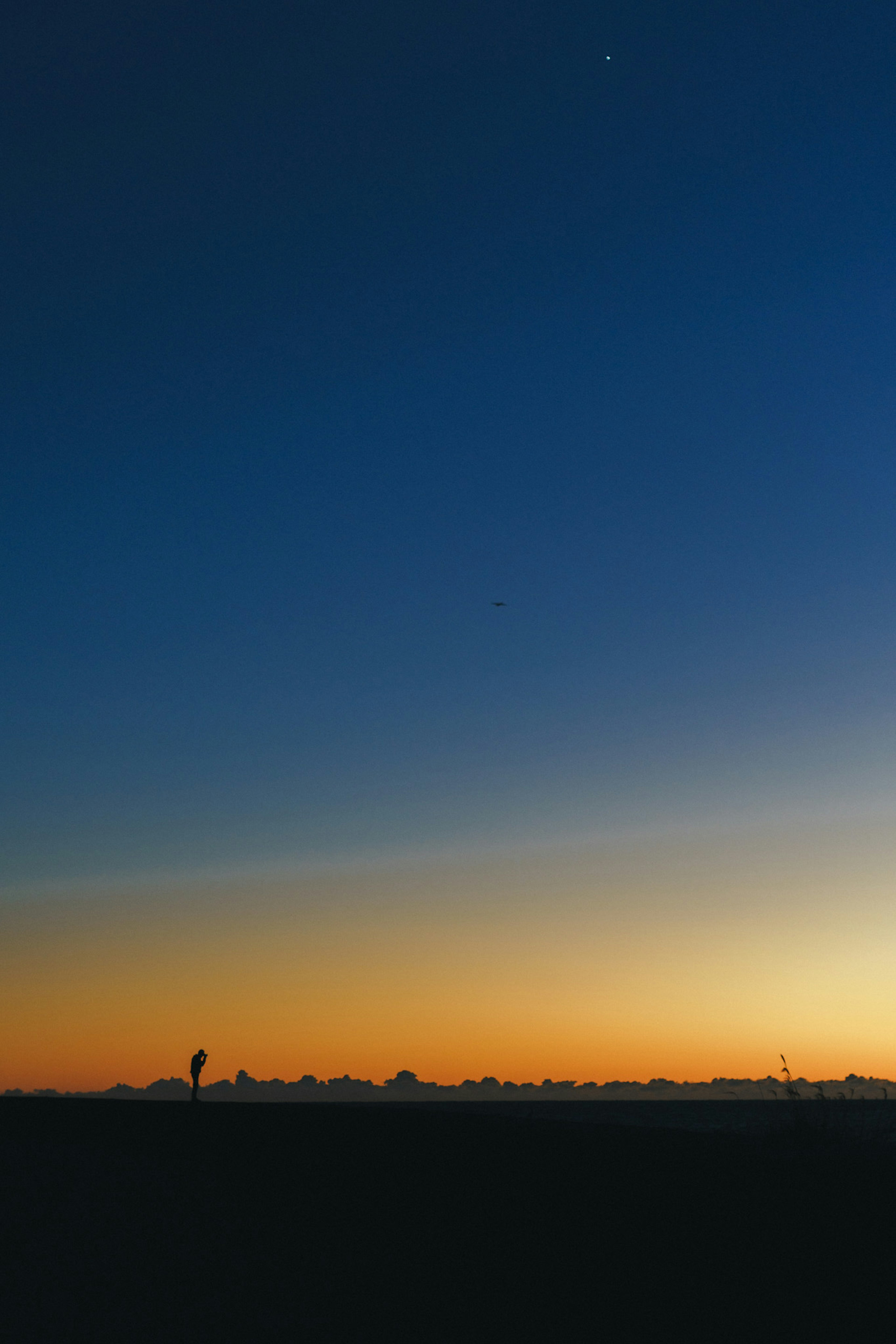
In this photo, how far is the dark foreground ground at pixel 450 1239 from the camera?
7867 millimetres

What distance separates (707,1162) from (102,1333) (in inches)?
379

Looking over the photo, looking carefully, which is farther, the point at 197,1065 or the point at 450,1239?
the point at 197,1065

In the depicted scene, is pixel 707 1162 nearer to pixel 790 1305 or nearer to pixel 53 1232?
pixel 790 1305

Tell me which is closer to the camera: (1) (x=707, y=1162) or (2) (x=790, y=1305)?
(2) (x=790, y=1305)

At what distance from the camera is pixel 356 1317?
788cm

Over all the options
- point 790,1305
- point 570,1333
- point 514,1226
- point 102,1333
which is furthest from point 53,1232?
point 790,1305

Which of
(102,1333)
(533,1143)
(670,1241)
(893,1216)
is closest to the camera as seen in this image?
(102,1333)

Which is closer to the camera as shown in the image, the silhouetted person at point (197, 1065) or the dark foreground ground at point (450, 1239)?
the dark foreground ground at point (450, 1239)

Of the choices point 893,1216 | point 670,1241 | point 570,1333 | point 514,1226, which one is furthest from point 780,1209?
point 570,1333

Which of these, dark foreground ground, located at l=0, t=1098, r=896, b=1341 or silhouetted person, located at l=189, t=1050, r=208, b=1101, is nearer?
dark foreground ground, located at l=0, t=1098, r=896, b=1341

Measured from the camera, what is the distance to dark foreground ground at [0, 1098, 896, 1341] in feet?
25.8

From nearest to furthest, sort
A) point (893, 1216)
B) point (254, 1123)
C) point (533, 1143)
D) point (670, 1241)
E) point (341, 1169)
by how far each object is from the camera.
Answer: point (670, 1241) → point (893, 1216) → point (341, 1169) → point (533, 1143) → point (254, 1123)

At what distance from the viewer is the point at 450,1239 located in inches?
404

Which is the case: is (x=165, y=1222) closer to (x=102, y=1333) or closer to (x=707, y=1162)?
(x=102, y=1333)
